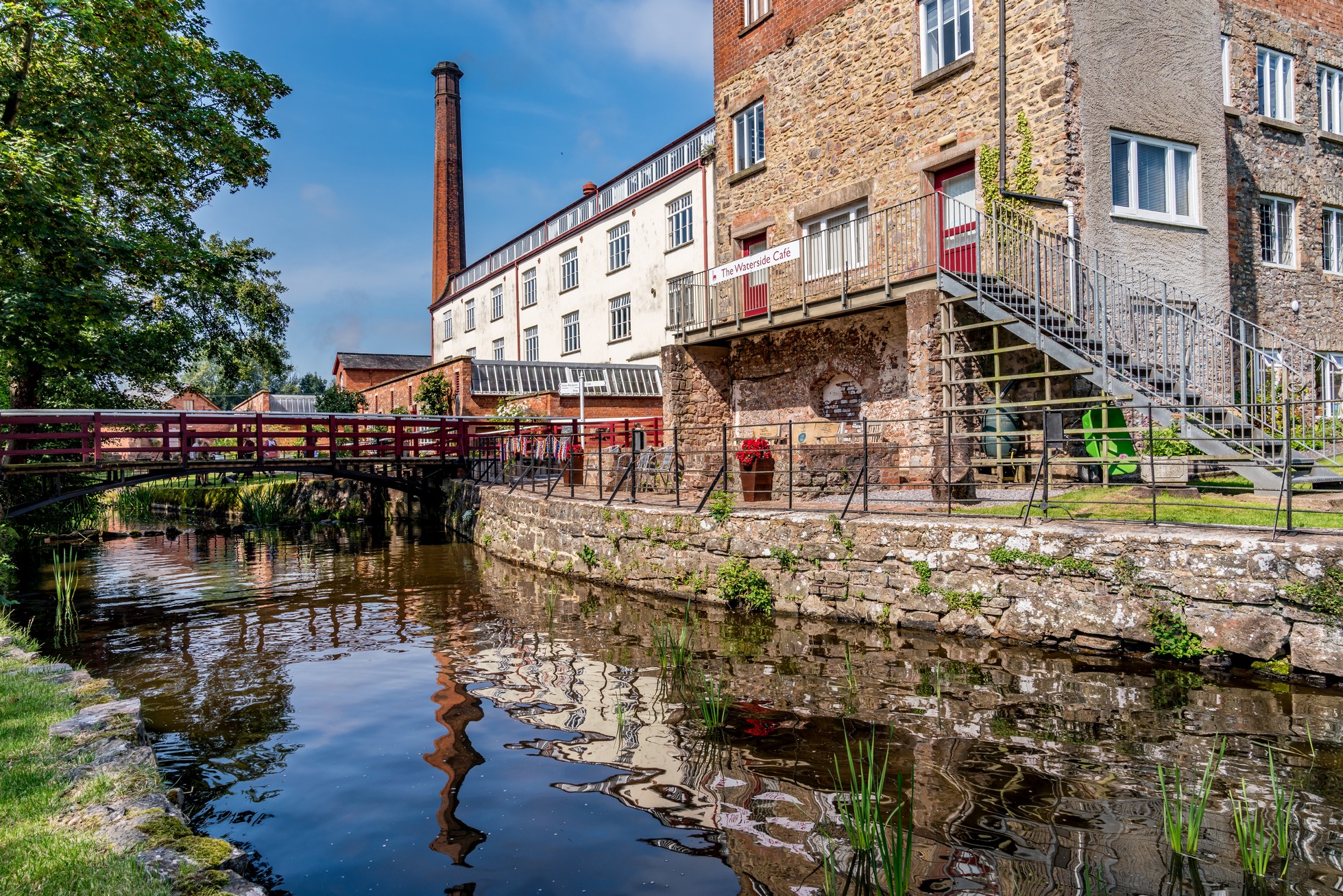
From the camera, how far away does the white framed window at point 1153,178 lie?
12.5 meters

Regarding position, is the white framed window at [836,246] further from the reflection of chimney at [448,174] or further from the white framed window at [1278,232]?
the reflection of chimney at [448,174]

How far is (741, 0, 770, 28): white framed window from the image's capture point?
1747 cm

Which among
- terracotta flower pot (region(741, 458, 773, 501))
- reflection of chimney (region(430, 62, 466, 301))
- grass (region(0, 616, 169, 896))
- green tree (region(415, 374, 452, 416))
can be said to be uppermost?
reflection of chimney (region(430, 62, 466, 301))

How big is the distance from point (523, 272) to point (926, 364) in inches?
1075

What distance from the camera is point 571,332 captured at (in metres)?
32.8

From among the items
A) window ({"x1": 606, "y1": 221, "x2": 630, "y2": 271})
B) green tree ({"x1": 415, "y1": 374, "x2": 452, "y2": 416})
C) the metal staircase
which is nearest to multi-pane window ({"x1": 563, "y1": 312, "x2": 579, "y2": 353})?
window ({"x1": 606, "y1": 221, "x2": 630, "y2": 271})

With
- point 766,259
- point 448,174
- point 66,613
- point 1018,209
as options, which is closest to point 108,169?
point 66,613

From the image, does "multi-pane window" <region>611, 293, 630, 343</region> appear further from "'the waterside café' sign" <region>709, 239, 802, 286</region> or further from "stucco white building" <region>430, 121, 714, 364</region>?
"'the waterside café' sign" <region>709, 239, 802, 286</region>

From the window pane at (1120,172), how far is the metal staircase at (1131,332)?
1126 mm

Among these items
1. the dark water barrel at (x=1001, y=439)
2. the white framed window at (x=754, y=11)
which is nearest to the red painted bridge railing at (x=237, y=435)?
the dark water barrel at (x=1001, y=439)

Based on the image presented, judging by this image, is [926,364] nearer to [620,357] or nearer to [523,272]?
[620,357]

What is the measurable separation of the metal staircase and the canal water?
450 centimetres

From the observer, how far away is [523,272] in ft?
120

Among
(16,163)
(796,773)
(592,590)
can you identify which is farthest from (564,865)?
(16,163)
